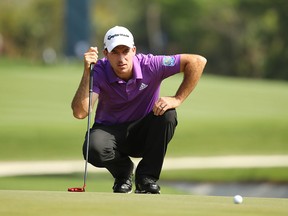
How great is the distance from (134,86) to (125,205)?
1.94m

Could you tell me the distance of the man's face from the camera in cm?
638

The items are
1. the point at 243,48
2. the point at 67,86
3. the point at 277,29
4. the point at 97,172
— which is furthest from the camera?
the point at 243,48

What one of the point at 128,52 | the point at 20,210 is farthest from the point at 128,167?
the point at 20,210

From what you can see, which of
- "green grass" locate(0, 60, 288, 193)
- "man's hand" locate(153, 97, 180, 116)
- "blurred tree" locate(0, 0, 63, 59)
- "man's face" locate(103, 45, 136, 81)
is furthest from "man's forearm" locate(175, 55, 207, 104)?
"blurred tree" locate(0, 0, 63, 59)

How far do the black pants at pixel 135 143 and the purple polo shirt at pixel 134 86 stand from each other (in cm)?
9

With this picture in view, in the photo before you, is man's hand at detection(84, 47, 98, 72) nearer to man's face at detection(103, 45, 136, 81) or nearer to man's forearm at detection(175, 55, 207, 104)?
man's face at detection(103, 45, 136, 81)

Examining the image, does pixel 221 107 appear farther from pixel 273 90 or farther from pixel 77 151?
pixel 77 151

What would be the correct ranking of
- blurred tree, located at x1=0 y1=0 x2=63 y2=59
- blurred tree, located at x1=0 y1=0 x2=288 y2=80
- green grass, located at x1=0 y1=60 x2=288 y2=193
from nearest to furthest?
green grass, located at x1=0 y1=60 x2=288 y2=193
blurred tree, located at x1=0 y1=0 x2=288 y2=80
blurred tree, located at x1=0 y1=0 x2=63 y2=59

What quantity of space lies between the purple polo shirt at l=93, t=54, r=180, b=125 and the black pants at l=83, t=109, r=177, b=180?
89 mm

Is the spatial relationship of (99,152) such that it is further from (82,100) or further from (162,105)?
(162,105)

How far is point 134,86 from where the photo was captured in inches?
258

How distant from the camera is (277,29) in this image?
A: 47.9m

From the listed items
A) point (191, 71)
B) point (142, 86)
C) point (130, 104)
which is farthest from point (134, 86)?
point (191, 71)

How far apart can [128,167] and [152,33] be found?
57075 millimetres
